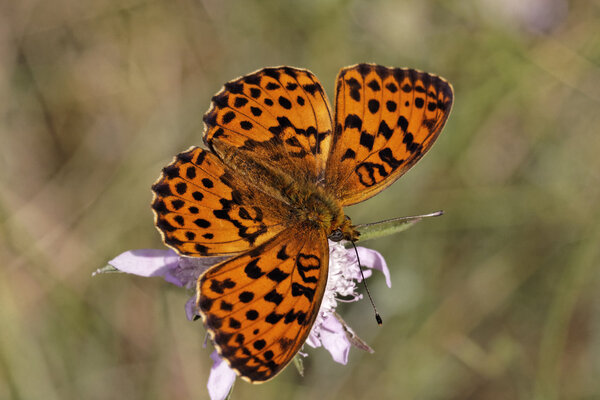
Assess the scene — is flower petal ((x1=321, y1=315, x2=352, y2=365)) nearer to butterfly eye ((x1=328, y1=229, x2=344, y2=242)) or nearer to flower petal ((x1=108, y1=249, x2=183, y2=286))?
butterfly eye ((x1=328, y1=229, x2=344, y2=242))

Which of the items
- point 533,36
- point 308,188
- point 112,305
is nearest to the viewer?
point 308,188

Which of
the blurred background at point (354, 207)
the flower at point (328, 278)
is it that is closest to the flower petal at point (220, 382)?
the flower at point (328, 278)

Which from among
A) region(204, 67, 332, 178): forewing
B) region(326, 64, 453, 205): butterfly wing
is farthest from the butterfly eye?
region(204, 67, 332, 178): forewing

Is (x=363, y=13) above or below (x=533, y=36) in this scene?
above

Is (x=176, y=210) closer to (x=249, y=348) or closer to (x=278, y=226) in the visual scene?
(x=278, y=226)

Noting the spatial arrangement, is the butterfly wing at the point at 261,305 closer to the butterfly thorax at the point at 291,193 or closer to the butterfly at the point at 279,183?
the butterfly at the point at 279,183

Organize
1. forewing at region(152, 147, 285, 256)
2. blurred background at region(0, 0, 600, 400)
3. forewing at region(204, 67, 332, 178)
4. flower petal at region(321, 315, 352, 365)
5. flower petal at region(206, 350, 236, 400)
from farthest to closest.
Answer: blurred background at region(0, 0, 600, 400), flower petal at region(321, 315, 352, 365), forewing at region(204, 67, 332, 178), flower petal at region(206, 350, 236, 400), forewing at region(152, 147, 285, 256)

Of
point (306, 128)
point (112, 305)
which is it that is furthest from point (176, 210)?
point (112, 305)
